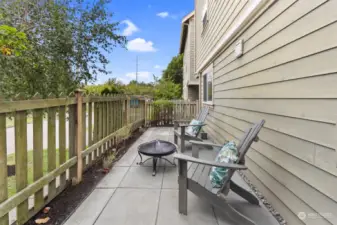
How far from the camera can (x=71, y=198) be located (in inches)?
105

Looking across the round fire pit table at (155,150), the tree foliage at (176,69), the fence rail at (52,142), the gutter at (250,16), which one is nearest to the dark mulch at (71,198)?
the fence rail at (52,142)

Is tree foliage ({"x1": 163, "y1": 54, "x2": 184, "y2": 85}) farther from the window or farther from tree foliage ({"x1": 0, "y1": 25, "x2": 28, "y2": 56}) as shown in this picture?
tree foliage ({"x1": 0, "y1": 25, "x2": 28, "y2": 56})

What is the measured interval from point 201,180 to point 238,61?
245 centimetres

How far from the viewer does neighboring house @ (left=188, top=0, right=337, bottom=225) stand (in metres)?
1.59

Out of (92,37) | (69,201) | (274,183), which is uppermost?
(92,37)

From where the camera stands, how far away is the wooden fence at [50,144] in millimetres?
1908

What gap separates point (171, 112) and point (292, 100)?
780cm

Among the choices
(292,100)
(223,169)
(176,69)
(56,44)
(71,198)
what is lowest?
(71,198)

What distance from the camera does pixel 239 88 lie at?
3836mm

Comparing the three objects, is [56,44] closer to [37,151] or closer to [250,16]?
[37,151]

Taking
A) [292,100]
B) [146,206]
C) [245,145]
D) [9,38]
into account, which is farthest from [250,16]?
[9,38]

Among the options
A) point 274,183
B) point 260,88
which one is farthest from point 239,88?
point 274,183

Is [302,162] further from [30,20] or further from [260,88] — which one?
[30,20]

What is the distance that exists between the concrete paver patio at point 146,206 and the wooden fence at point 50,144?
1.48 feet
